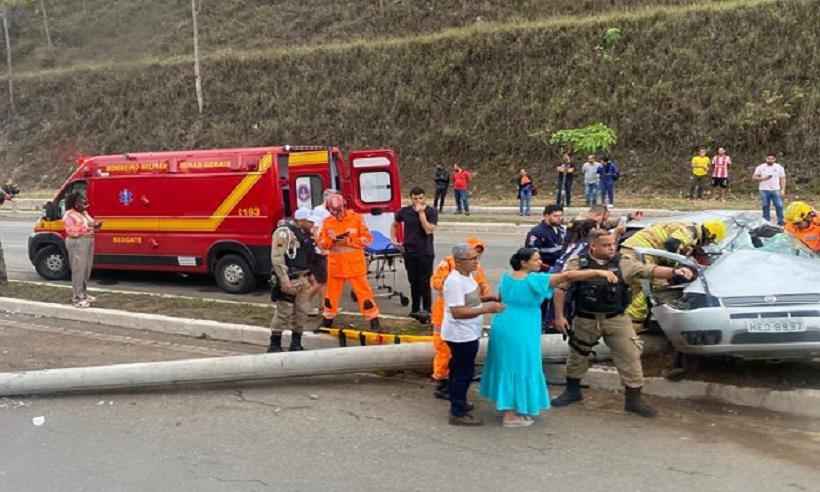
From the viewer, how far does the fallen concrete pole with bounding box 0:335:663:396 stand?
260 inches

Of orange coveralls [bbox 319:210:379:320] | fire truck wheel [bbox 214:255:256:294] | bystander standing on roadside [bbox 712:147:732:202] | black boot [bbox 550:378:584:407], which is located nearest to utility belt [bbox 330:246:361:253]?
orange coveralls [bbox 319:210:379:320]

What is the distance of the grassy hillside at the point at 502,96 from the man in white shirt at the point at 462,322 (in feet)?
65.7

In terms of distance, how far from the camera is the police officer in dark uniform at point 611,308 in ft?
18.7

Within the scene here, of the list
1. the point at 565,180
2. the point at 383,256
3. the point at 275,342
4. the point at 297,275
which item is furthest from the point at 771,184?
the point at 275,342

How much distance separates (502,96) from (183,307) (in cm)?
2219

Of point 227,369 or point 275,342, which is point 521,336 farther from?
point 275,342

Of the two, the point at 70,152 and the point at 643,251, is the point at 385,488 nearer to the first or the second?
the point at 643,251

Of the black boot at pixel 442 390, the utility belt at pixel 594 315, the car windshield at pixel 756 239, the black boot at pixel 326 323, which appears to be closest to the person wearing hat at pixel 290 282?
the black boot at pixel 326 323

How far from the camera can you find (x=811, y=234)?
811cm

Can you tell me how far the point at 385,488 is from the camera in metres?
4.57

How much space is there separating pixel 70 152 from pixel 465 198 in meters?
26.0

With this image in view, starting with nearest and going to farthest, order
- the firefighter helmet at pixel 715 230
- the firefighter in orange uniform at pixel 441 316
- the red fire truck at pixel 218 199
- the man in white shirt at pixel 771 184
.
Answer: the firefighter in orange uniform at pixel 441 316, the firefighter helmet at pixel 715 230, the red fire truck at pixel 218 199, the man in white shirt at pixel 771 184

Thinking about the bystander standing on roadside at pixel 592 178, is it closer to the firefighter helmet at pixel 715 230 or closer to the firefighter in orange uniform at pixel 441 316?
the firefighter helmet at pixel 715 230

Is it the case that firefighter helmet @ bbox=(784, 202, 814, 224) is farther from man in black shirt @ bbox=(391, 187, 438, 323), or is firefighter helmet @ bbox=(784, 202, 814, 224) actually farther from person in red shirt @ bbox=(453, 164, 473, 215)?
person in red shirt @ bbox=(453, 164, 473, 215)
